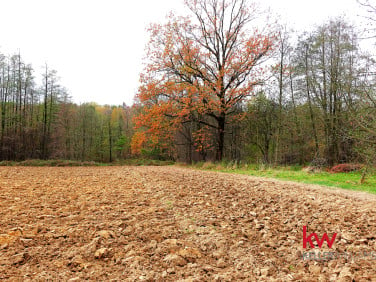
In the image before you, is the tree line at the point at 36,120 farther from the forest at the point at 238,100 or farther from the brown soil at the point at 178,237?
the brown soil at the point at 178,237

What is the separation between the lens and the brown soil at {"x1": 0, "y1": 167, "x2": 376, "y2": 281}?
1.90m

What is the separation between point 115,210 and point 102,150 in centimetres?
3225

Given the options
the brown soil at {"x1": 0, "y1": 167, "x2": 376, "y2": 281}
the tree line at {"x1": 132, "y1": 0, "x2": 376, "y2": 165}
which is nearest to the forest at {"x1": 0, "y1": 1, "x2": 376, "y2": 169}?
the tree line at {"x1": 132, "y1": 0, "x2": 376, "y2": 165}

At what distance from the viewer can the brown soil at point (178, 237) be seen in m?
1.90

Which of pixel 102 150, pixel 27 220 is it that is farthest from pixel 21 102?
pixel 27 220

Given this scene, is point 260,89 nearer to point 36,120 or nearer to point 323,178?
point 323,178

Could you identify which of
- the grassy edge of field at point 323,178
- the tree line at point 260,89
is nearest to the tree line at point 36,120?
the tree line at point 260,89

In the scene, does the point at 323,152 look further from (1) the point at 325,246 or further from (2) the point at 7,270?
(2) the point at 7,270

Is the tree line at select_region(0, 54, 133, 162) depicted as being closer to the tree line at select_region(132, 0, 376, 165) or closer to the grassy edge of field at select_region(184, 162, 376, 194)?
the tree line at select_region(132, 0, 376, 165)

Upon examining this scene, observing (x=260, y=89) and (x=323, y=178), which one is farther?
(x=260, y=89)

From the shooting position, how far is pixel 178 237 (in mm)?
2578

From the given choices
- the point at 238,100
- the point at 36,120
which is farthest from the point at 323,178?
the point at 36,120

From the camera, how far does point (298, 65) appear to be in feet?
51.0

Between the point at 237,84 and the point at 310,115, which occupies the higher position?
the point at 237,84
